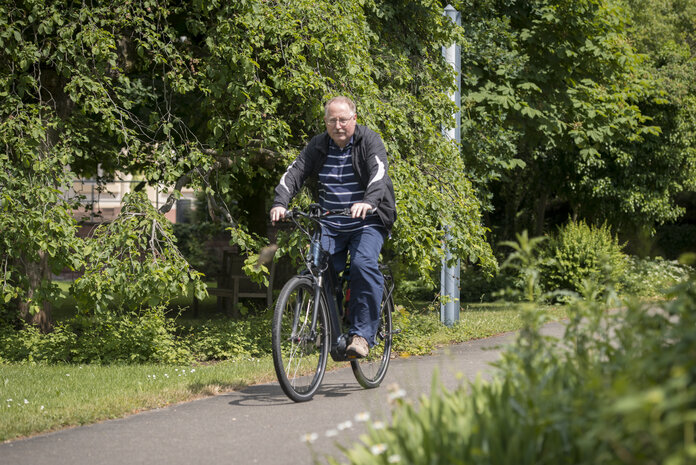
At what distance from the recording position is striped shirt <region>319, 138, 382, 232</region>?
591 cm

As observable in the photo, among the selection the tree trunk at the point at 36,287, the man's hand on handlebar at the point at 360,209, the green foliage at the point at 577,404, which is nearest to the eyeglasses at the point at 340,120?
the man's hand on handlebar at the point at 360,209

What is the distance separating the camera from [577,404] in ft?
7.42

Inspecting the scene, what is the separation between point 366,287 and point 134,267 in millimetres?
3038

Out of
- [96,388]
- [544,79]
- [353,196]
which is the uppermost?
[544,79]

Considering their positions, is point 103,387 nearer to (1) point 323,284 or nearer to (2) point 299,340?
(2) point 299,340

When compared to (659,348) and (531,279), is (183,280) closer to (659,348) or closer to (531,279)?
(531,279)

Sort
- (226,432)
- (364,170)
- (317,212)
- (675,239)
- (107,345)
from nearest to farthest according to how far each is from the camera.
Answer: (226,432)
(317,212)
(364,170)
(107,345)
(675,239)

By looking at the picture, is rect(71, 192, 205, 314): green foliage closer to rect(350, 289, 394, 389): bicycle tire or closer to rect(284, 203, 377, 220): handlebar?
rect(350, 289, 394, 389): bicycle tire

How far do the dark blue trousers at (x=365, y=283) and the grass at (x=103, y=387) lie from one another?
2.48ft

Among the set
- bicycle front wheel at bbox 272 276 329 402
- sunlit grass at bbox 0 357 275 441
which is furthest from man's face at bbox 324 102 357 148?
sunlit grass at bbox 0 357 275 441

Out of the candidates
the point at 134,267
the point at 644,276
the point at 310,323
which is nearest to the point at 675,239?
the point at 644,276

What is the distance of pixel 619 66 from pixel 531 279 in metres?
12.9

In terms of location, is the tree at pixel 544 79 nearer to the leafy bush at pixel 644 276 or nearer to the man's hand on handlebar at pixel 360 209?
the leafy bush at pixel 644 276

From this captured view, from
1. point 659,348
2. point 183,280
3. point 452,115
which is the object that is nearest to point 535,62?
point 452,115
